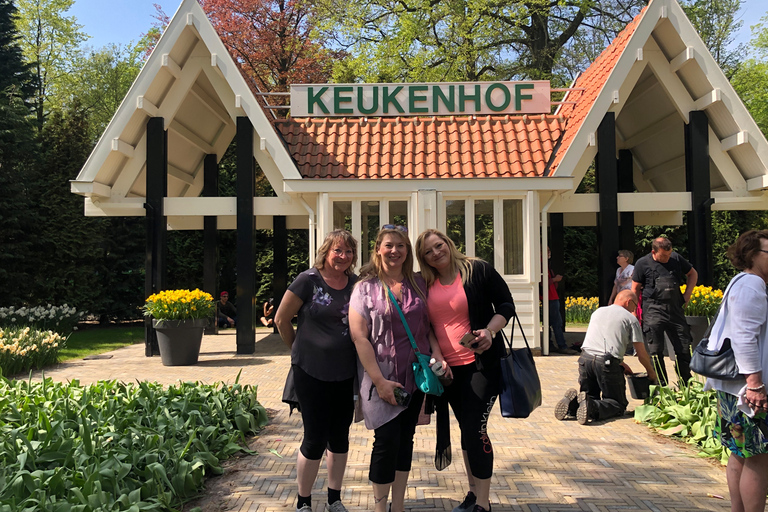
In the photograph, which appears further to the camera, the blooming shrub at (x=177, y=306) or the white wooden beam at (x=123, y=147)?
the white wooden beam at (x=123, y=147)

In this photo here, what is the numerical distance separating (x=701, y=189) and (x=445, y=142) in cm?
471

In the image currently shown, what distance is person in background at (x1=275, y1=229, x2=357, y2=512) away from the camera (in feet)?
11.6

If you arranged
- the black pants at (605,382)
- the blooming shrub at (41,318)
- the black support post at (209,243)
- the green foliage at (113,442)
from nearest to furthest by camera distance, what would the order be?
the green foliage at (113,442), the black pants at (605,382), the blooming shrub at (41,318), the black support post at (209,243)

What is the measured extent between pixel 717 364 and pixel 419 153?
840 centimetres

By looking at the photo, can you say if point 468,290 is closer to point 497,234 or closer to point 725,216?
point 497,234

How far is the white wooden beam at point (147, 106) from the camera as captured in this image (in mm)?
10367

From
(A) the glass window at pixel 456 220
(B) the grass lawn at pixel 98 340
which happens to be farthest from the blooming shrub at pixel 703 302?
(B) the grass lawn at pixel 98 340

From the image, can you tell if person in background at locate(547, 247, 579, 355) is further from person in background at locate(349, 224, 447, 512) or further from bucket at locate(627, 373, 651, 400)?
person in background at locate(349, 224, 447, 512)

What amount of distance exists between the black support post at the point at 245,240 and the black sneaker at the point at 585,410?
6.38 meters

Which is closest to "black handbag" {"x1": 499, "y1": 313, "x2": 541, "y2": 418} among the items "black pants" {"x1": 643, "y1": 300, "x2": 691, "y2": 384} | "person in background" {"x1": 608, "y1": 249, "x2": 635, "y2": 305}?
"black pants" {"x1": 643, "y1": 300, "x2": 691, "y2": 384}

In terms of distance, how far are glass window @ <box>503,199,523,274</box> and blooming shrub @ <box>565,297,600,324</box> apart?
7544 mm

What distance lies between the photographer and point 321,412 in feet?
11.7

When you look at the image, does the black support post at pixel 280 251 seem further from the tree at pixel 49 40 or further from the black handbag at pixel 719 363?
the tree at pixel 49 40

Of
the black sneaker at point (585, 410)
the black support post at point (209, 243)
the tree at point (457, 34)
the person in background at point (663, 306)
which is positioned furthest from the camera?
the tree at point (457, 34)
